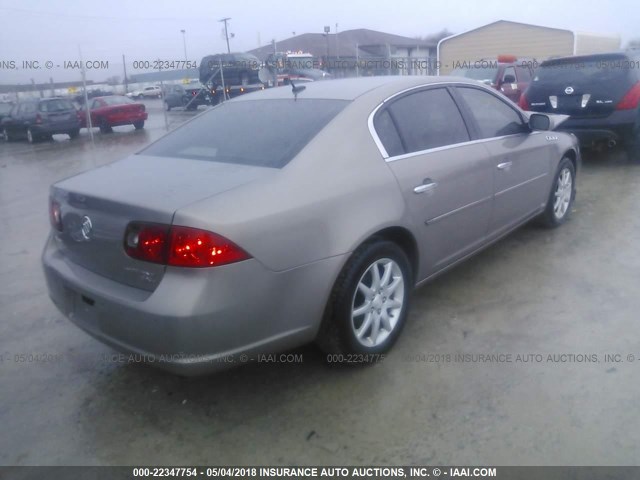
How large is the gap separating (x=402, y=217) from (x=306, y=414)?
1185 mm

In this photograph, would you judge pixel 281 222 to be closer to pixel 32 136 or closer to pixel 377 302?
pixel 377 302

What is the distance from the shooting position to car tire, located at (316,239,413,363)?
290 centimetres

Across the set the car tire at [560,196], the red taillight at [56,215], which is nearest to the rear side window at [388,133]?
the red taillight at [56,215]

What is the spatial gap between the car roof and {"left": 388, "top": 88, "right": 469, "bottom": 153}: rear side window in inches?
3.5

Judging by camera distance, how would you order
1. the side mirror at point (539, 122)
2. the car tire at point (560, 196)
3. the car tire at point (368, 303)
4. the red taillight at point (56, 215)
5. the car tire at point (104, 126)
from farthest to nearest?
1. the car tire at point (104, 126)
2. the car tire at point (560, 196)
3. the side mirror at point (539, 122)
4. the red taillight at point (56, 215)
5. the car tire at point (368, 303)

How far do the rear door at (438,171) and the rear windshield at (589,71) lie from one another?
4.90 metres

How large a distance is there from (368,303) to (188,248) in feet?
3.72

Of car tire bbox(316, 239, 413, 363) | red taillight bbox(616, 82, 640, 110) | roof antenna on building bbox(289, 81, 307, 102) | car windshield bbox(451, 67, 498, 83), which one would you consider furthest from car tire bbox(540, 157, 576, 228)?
car windshield bbox(451, 67, 498, 83)

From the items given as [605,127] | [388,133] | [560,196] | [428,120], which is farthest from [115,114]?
[388,133]

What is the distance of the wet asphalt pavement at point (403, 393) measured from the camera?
8.36 feet

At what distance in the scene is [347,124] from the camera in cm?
314

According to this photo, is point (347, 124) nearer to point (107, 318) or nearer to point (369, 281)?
point (369, 281)

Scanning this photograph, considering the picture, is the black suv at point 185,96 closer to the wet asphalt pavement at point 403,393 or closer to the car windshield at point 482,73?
the car windshield at point 482,73

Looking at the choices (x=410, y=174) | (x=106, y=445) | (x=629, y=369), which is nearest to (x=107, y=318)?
(x=106, y=445)
